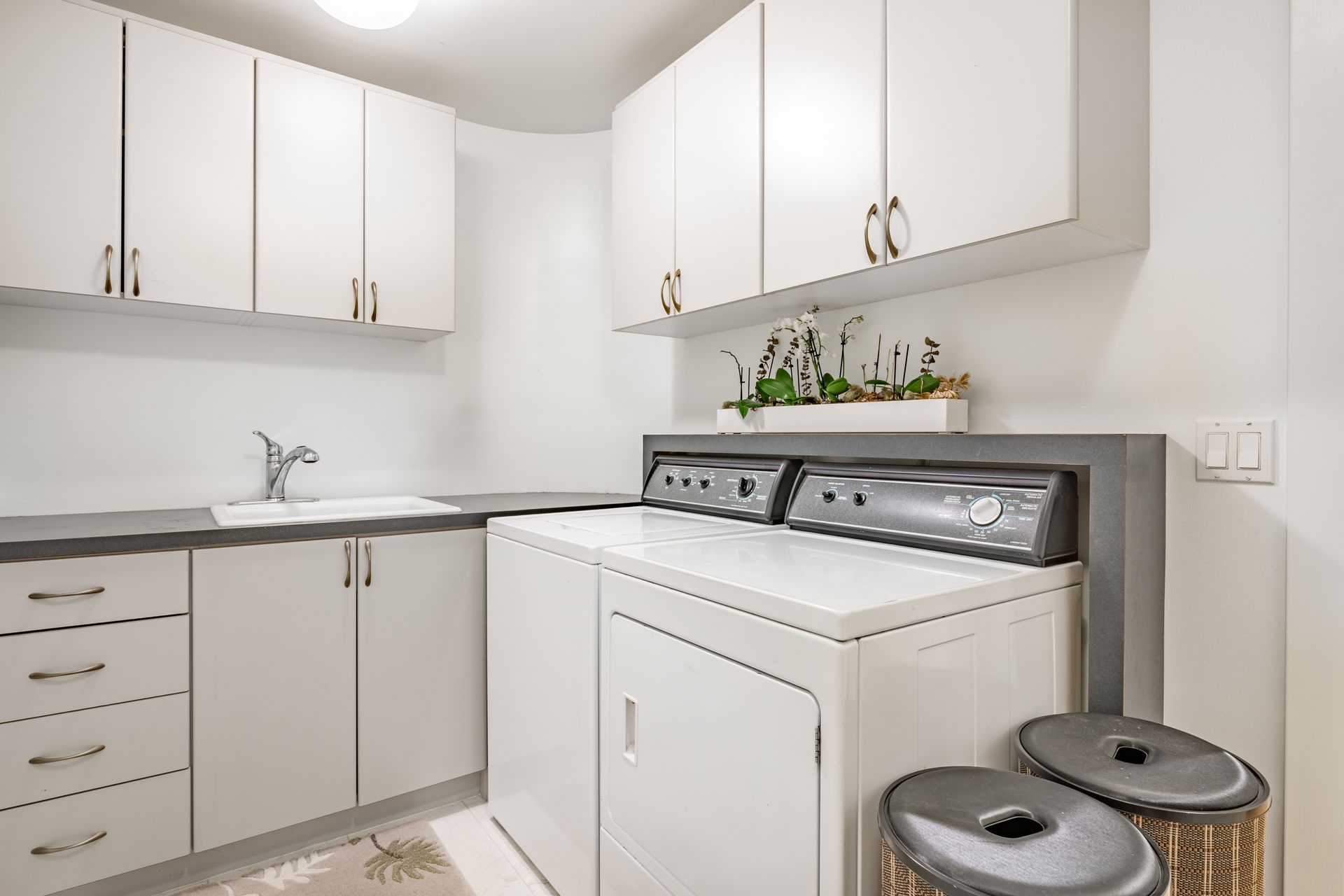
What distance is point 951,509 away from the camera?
1.51m

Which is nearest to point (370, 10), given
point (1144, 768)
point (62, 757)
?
point (62, 757)

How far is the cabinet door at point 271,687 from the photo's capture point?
182 centimetres

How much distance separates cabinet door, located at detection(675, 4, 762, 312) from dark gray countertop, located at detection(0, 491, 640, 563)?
911 millimetres

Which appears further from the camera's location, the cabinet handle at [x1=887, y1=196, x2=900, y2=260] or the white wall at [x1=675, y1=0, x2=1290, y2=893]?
the cabinet handle at [x1=887, y1=196, x2=900, y2=260]

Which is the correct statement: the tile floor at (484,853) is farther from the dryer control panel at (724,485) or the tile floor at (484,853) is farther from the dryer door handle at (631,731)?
the dryer control panel at (724,485)

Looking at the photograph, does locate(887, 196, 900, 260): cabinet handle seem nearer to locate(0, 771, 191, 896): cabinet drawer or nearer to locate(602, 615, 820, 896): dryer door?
locate(602, 615, 820, 896): dryer door

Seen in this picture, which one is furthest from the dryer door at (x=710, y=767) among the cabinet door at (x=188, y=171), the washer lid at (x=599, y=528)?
the cabinet door at (x=188, y=171)

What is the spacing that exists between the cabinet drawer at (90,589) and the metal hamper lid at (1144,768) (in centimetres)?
200

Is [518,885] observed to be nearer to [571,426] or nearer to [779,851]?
[779,851]

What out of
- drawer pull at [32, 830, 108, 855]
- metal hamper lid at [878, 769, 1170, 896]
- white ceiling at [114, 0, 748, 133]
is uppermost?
white ceiling at [114, 0, 748, 133]

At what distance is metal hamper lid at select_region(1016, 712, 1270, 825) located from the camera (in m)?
0.97

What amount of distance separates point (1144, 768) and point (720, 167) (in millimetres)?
1750

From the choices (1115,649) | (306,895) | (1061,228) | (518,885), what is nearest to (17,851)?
(306,895)

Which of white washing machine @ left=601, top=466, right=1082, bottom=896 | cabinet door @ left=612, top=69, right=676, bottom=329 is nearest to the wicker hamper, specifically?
white washing machine @ left=601, top=466, right=1082, bottom=896
